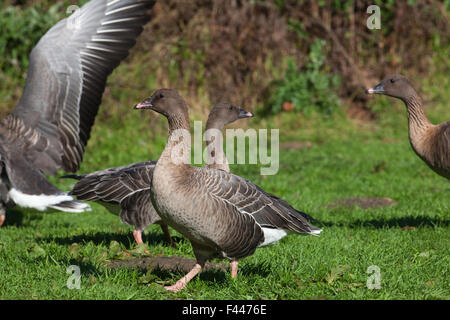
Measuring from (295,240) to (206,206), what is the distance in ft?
6.99

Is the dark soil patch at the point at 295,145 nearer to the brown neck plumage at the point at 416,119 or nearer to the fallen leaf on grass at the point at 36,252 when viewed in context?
Answer: the brown neck plumage at the point at 416,119

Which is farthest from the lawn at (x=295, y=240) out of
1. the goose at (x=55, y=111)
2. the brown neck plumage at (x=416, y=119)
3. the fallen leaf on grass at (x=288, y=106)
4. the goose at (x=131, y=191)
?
the fallen leaf on grass at (x=288, y=106)

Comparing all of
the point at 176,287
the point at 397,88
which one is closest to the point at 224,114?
the point at 397,88

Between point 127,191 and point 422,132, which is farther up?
point 422,132

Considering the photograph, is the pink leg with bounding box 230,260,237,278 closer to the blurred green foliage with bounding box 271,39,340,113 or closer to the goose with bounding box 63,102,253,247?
the goose with bounding box 63,102,253,247

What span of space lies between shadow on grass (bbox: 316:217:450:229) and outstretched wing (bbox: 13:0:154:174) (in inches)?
126

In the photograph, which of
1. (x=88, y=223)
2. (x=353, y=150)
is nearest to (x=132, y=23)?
(x=88, y=223)

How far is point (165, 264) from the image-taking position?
5438 millimetres

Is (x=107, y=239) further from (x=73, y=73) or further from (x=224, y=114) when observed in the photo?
(x=73, y=73)

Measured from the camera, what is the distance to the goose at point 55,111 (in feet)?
23.8

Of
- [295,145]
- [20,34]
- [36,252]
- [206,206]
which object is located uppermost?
[20,34]

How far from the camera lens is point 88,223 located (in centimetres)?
819

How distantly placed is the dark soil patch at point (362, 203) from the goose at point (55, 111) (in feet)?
10.9

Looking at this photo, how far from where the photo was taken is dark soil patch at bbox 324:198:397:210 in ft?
26.8
